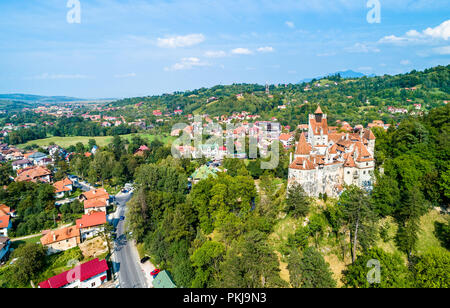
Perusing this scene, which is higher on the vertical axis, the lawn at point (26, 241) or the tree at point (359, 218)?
the tree at point (359, 218)

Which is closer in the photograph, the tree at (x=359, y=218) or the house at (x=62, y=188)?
the tree at (x=359, y=218)

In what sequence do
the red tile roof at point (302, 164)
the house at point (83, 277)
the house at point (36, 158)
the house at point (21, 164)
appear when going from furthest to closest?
the house at point (36, 158)
the house at point (21, 164)
the red tile roof at point (302, 164)
the house at point (83, 277)

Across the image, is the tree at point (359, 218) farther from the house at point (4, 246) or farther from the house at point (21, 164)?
the house at point (21, 164)

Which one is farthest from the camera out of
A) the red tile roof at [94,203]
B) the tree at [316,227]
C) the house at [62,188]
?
the house at [62,188]

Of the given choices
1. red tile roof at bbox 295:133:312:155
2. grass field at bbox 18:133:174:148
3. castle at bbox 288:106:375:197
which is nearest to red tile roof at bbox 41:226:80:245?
castle at bbox 288:106:375:197

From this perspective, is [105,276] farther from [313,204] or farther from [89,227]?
[313,204]

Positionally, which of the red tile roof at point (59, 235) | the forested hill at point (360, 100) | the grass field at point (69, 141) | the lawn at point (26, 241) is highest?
the forested hill at point (360, 100)

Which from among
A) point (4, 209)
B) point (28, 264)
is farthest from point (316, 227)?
point (4, 209)

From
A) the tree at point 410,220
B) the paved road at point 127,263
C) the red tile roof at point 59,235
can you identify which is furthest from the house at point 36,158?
the tree at point 410,220
